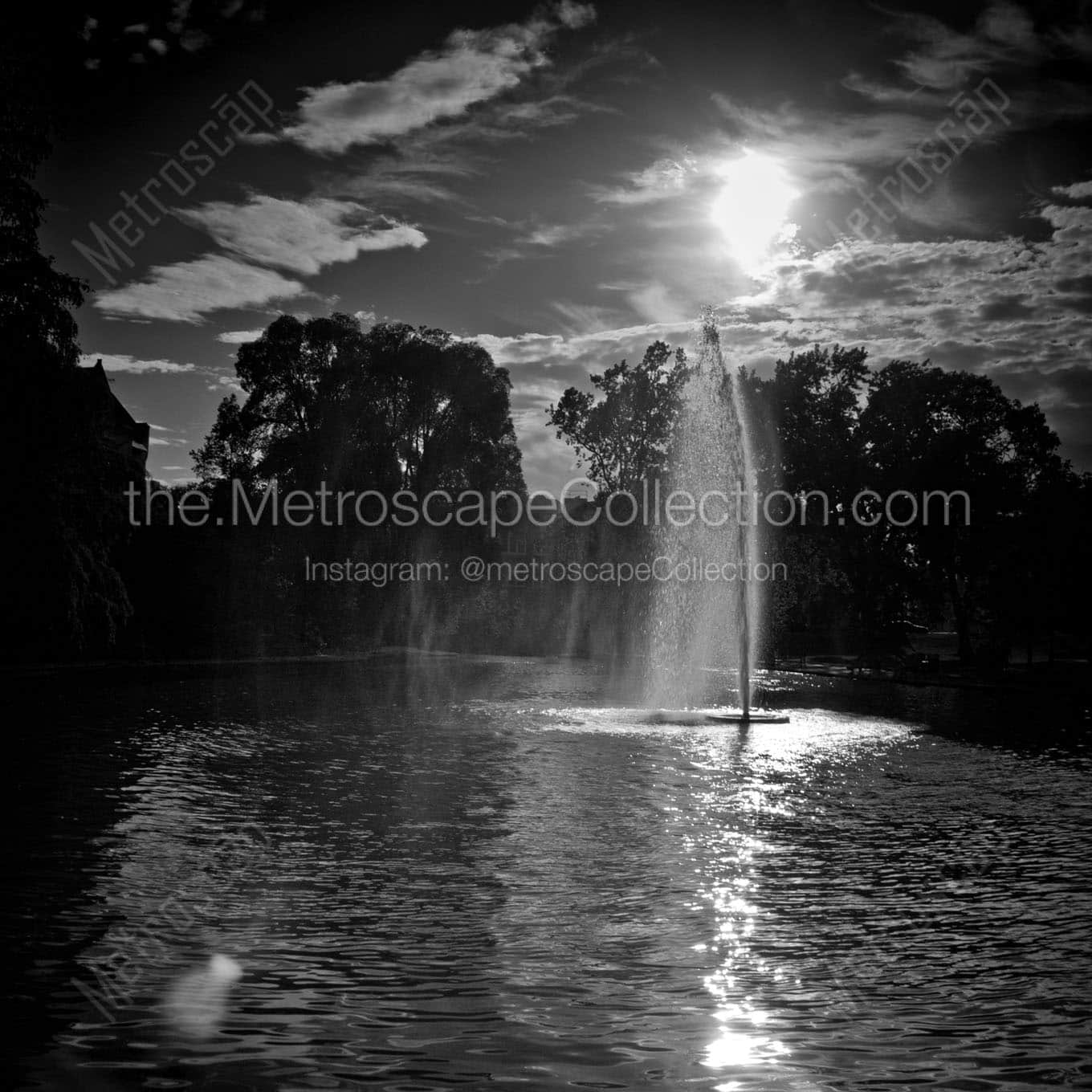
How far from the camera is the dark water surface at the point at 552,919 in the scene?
16.6 feet

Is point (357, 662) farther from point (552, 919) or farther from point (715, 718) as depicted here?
point (552, 919)

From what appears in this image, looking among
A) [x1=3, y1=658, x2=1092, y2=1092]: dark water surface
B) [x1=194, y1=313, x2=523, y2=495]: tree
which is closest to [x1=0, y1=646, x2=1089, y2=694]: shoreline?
[x1=194, y1=313, x2=523, y2=495]: tree

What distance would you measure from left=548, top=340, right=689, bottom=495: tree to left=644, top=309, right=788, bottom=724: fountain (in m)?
1.27

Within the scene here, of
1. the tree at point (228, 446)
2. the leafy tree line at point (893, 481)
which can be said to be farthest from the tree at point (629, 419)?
the tree at point (228, 446)

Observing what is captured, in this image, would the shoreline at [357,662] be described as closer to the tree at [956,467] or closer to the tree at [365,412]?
the tree at [956,467]

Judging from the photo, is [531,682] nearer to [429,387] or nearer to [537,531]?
[429,387]

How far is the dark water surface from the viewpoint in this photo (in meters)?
5.05

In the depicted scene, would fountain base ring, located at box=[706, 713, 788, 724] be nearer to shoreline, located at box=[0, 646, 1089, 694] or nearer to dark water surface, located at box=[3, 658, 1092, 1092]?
dark water surface, located at box=[3, 658, 1092, 1092]

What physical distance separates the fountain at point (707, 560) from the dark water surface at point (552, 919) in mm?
10962

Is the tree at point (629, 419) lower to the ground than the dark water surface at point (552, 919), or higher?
higher

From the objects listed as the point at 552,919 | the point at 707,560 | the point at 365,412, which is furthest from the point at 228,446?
the point at 552,919

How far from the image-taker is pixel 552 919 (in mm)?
7461

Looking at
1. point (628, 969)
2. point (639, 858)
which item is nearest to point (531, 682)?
point (639, 858)

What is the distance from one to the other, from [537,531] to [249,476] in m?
24.5
